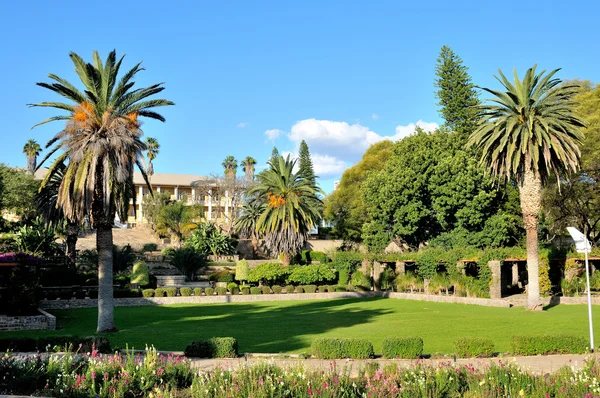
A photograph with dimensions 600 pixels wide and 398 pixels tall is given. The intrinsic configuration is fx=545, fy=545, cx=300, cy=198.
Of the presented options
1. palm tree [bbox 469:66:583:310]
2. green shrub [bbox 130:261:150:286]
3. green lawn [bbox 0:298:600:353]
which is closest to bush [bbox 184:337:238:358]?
green lawn [bbox 0:298:600:353]

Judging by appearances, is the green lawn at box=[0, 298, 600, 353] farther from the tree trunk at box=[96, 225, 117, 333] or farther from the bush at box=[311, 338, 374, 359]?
the bush at box=[311, 338, 374, 359]

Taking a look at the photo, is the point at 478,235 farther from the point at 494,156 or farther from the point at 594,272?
the point at 494,156

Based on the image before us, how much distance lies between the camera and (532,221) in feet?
80.7

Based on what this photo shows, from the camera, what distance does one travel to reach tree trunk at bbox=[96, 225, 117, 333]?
1852 centimetres

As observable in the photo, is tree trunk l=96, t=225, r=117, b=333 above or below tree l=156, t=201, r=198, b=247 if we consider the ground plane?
below

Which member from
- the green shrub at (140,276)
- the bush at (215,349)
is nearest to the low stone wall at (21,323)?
the bush at (215,349)

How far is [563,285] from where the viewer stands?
2814 cm

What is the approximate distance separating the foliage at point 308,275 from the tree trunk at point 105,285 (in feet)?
66.1

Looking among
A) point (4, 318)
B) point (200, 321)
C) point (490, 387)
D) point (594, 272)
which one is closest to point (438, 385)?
point (490, 387)

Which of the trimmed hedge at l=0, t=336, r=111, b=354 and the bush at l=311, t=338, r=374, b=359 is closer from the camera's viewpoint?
the bush at l=311, t=338, r=374, b=359

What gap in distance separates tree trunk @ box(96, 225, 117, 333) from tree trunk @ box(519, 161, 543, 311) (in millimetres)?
17566

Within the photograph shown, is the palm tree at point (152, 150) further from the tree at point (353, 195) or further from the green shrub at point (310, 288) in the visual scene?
the green shrub at point (310, 288)

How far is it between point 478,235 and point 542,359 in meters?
26.0

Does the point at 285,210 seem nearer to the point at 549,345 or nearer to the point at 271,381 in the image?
the point at 549,345
